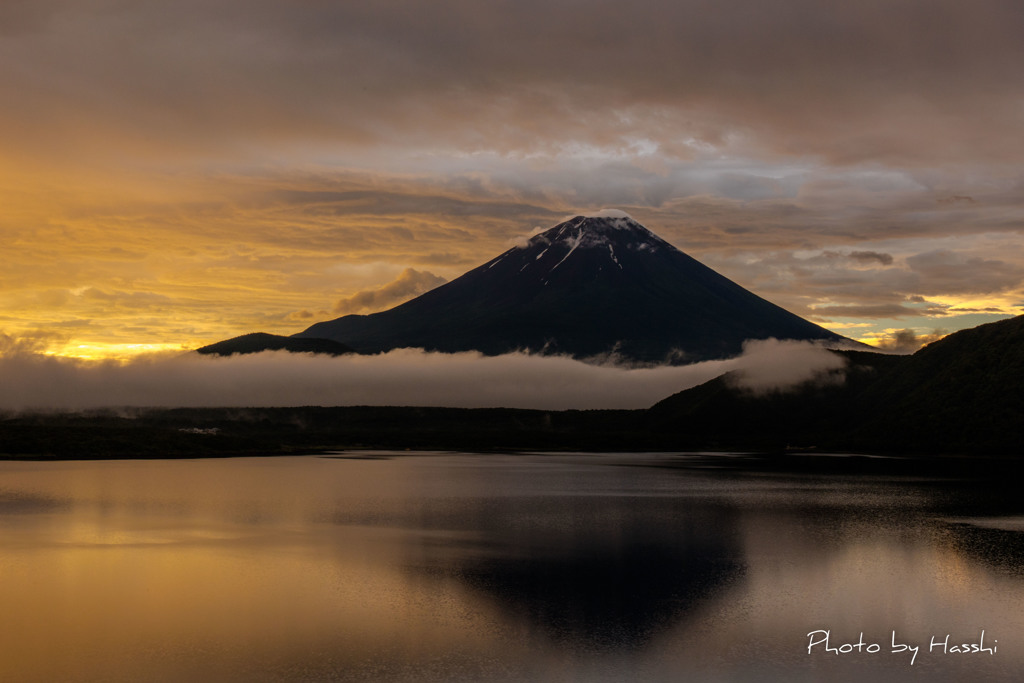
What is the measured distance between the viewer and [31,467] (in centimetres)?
13788

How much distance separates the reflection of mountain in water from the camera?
33156 mm

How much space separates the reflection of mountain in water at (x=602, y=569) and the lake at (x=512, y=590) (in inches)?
7.4

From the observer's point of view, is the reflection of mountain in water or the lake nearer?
the lake

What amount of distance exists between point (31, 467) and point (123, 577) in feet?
368

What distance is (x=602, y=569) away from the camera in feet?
145

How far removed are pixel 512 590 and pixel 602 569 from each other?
23.5ft

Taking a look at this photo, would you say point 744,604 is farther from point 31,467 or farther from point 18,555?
point 31,467

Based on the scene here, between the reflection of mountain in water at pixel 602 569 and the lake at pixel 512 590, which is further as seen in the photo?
the reflection of mountain in water at pixel 602 569

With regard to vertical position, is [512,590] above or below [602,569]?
above

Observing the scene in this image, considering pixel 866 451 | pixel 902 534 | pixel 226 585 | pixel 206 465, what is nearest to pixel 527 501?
pixel 902 534

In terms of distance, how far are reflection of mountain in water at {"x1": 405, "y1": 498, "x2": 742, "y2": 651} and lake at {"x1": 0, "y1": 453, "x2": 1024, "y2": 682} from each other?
189 mm

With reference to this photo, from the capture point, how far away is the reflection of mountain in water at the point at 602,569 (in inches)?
1305

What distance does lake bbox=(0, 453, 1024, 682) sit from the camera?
27.7 m

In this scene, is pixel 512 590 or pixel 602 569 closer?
pixel 512 590
